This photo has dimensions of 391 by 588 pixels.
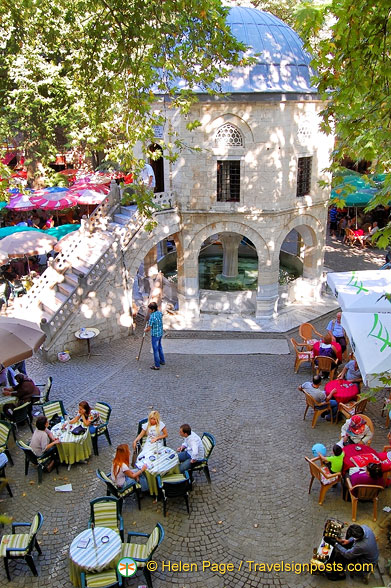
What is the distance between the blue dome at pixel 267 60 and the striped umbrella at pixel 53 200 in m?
9.57

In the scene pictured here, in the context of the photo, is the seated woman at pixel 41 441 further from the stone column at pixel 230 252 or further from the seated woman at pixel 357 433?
the stone column at pixel 230 252

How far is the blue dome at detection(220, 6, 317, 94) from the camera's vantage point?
1639 cm

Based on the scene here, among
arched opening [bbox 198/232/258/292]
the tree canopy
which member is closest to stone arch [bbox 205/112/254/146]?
the tree canopy

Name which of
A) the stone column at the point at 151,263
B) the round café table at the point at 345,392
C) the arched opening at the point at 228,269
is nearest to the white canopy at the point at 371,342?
the round café table at the point at 345,392

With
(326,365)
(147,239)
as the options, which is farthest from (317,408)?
(147,239)

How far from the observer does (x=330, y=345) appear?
44.1ft

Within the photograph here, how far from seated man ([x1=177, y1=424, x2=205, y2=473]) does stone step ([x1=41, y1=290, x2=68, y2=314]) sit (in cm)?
765

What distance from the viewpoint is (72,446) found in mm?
9680

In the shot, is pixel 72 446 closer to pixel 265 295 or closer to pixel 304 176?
pixel 265 295

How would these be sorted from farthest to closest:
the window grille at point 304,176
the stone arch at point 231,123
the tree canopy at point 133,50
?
the window grille at point 304,176 → the stone arch at point 231,123 → the tree canopy at point 133,50

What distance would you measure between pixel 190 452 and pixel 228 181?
36.4 ft

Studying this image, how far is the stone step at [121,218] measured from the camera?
17925 millimetres

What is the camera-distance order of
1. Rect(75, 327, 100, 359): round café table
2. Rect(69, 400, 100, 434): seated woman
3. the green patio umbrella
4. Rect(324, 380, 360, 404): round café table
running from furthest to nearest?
the green patio umbrella
Rect(75, 327, 100, 359): round café table
Rect(324, 380, 360, 404): round café table
Rect(69, 400, 100, 434): seated woman

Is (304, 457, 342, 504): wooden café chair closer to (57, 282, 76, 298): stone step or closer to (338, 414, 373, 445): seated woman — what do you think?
(338, 414, 373, 445): seated woman
